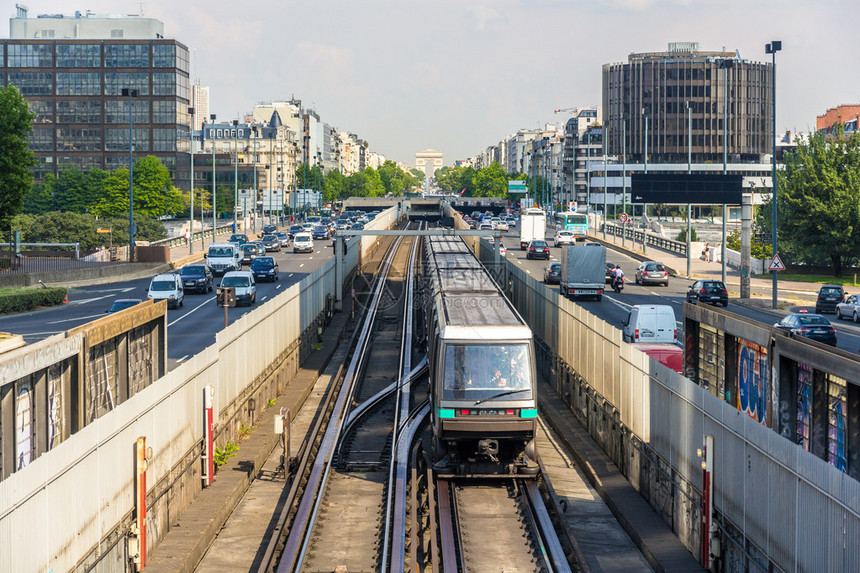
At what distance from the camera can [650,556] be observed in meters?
15.6

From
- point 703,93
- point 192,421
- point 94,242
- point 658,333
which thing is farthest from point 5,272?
point 703,93

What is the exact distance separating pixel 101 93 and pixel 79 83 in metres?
3.16

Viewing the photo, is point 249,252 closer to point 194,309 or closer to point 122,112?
point 194,309

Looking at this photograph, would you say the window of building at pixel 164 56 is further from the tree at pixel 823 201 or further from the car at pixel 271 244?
the tree at pixel 823 201

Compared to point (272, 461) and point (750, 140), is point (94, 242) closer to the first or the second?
point (272, 461)

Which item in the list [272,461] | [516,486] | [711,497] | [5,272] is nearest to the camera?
[711,497]

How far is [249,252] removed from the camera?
80.6 metres

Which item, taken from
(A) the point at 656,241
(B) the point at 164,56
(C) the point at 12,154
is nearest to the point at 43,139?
(B) the point at 164,56

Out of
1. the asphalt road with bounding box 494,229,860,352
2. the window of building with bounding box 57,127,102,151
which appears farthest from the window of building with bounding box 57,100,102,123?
the asphalt road with bounding box 494,229,860,352

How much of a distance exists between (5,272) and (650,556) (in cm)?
5076

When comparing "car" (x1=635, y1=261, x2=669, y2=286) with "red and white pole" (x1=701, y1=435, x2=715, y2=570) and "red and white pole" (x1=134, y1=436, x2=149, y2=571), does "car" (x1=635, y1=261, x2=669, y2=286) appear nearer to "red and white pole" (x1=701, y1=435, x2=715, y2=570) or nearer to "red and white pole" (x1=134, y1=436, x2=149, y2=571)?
"red and white pole" (x1=701, y1=435, x2=715, y2=570)

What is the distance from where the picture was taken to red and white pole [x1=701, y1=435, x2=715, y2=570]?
14430 millimetres

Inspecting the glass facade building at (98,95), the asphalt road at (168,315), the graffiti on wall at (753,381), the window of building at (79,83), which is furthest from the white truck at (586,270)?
the window of building at (79,83)

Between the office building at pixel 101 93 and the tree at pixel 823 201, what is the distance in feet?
304
